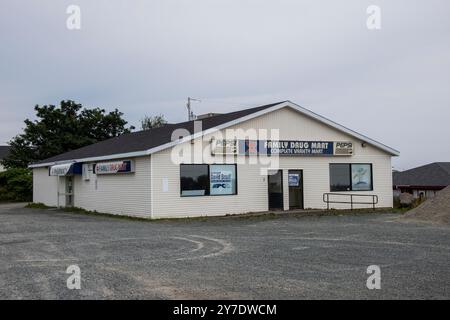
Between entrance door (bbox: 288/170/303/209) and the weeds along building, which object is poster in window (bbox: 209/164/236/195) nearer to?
the weeds along building

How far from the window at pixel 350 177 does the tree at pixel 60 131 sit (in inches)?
1127

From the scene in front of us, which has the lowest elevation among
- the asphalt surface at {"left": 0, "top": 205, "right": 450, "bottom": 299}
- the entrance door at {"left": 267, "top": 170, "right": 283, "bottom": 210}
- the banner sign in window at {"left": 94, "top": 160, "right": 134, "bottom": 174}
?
the asphalt surface at {"left": 0, "top": 205, "right": 450, "bottom": 299}

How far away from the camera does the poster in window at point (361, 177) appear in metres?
27.1

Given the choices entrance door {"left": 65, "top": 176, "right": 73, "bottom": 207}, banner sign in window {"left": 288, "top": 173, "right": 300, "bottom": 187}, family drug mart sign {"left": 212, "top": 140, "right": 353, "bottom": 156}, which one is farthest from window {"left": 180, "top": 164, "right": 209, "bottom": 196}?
entrance door {"left": 65, "top": 176, "right": 73, "bottom": 207}

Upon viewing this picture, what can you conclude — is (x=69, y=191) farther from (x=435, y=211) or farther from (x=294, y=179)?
(x=435, y=211)

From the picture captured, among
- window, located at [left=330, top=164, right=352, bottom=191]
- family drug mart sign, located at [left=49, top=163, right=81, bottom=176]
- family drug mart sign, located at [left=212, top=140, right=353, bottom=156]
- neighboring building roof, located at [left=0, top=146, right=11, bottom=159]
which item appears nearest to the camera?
family drug mart sign, located at [left=212, top=140, right=353, bottom=156]

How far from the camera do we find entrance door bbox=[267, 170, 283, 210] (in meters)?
24.8

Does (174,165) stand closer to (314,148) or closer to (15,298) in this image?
(314,148)

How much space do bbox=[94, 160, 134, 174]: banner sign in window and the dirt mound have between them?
35.5 ft

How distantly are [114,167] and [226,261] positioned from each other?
1401 cm

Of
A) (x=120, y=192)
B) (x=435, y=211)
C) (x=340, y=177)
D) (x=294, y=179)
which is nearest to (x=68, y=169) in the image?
(x=120, y=192)

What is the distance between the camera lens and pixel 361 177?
89.7ft
